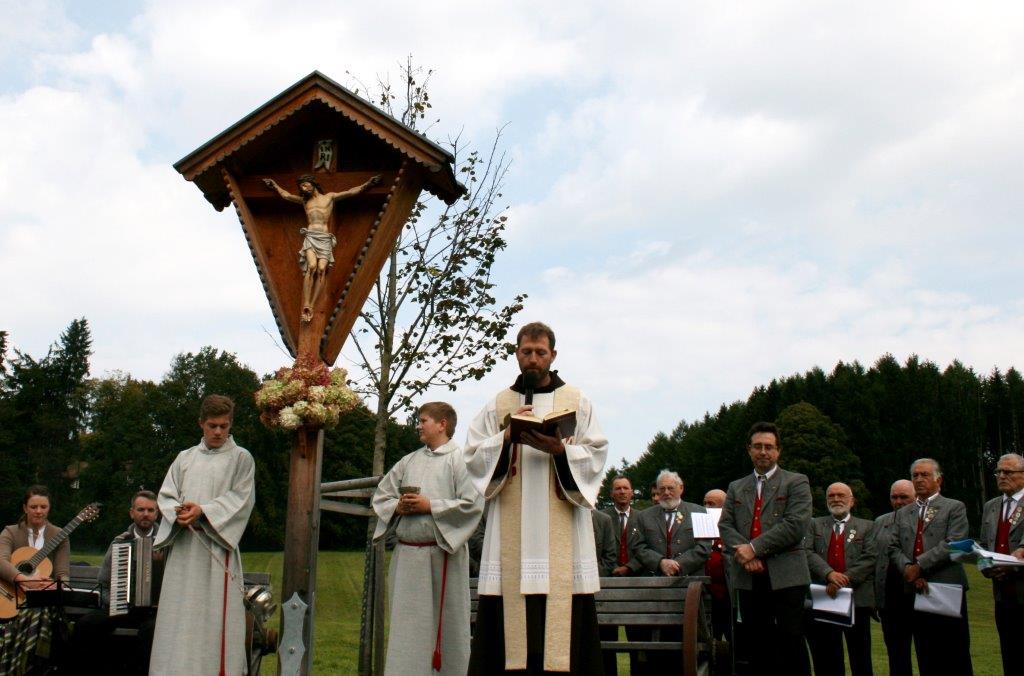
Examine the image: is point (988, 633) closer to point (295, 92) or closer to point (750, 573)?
point (750, 573)

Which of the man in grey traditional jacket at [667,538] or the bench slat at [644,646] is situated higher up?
the man in grey traditional jacket at [667,538]

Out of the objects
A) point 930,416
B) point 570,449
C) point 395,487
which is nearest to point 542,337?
point 570,449

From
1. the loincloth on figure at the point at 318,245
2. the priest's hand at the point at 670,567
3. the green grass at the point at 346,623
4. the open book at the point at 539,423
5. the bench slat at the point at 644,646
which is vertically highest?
the loincloth on figure at the point at 318,245

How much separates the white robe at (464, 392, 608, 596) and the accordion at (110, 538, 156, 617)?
355 centimetres

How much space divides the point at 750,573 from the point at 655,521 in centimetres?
188

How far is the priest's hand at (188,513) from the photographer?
299 inches

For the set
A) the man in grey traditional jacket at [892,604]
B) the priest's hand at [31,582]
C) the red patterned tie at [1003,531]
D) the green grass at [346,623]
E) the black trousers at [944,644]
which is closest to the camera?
the red patterned tie at [1003,531]

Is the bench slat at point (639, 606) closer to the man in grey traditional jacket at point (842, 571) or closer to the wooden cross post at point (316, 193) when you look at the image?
the man in grey traditional jacket at point (842, 571)

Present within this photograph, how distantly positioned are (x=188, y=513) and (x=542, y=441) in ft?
11.0

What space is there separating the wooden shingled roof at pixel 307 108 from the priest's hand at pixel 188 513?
9.23ft

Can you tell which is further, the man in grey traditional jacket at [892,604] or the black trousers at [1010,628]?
the man in grey traditional jacket at [892,604]

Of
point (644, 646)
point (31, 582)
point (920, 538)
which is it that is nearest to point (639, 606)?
point (644, 646)

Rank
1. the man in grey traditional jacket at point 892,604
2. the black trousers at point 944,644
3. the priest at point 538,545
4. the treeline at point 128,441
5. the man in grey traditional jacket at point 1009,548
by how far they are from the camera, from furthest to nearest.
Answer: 1. the treeline at point 128,441
2. the man in grey traditional jacket at point 892,604
3. the black trousers at point 944,644
4. the man in grey traditional jacket at point 1009,548
5. the priest at point 538,545

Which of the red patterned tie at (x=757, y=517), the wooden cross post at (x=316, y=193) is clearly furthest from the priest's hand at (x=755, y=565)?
the wooden cross post at (x=316, y=193)
